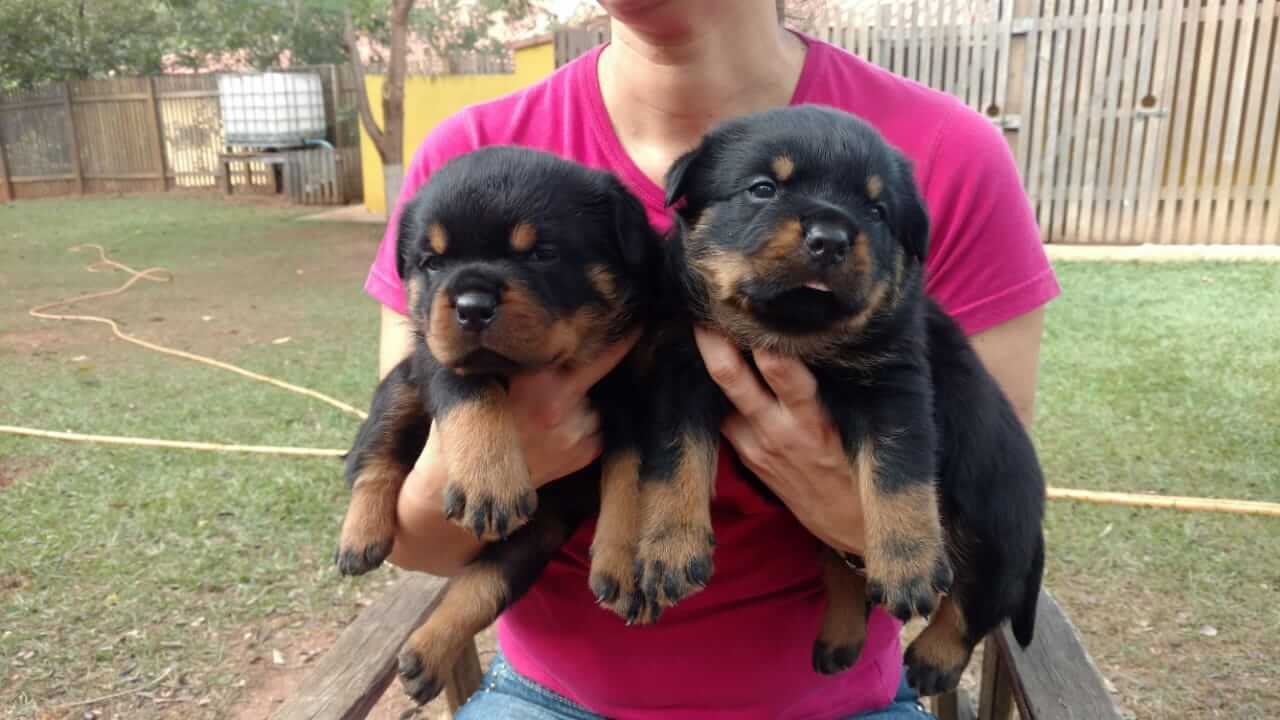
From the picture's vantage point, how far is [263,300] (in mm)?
8391

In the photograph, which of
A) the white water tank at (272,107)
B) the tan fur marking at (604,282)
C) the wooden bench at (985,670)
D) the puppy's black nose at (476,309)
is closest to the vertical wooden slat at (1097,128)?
the wooden bench at (985,670)

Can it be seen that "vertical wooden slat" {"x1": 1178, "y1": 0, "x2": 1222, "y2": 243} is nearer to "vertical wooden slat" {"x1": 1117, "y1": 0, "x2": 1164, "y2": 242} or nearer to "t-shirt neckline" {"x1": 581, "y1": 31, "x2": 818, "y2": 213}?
"vertical wooden slat" {"x1": 1117, "y1": 0, "x2": 1164, "y2": 242}

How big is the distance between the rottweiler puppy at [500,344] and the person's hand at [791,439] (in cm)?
21

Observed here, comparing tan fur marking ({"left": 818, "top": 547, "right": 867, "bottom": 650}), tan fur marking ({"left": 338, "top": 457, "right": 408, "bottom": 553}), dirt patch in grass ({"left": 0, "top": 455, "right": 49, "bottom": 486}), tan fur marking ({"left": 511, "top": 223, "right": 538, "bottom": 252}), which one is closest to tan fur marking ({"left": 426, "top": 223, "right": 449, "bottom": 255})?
tan fur marking ({"left": 511, "top": 223, "right": 538, "bottom": 252})

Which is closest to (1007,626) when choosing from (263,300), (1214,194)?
(263,300)

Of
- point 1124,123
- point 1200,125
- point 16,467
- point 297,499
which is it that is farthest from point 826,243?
point 1200,125

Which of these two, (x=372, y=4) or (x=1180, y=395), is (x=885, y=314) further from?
(x=372, y=4)

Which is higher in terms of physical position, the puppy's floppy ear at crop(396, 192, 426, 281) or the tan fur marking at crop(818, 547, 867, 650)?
the puppy's floppy ear at crop(396, 192, 426, 281)

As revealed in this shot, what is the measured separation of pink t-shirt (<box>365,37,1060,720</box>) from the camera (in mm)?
1871

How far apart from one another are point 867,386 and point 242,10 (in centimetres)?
1572

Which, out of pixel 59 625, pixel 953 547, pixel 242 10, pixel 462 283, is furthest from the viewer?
pixel 242 10

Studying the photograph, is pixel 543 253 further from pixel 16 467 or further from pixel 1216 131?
pixel 1216 131

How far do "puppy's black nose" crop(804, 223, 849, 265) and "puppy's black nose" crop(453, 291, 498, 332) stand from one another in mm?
513

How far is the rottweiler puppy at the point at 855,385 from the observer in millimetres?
1627
